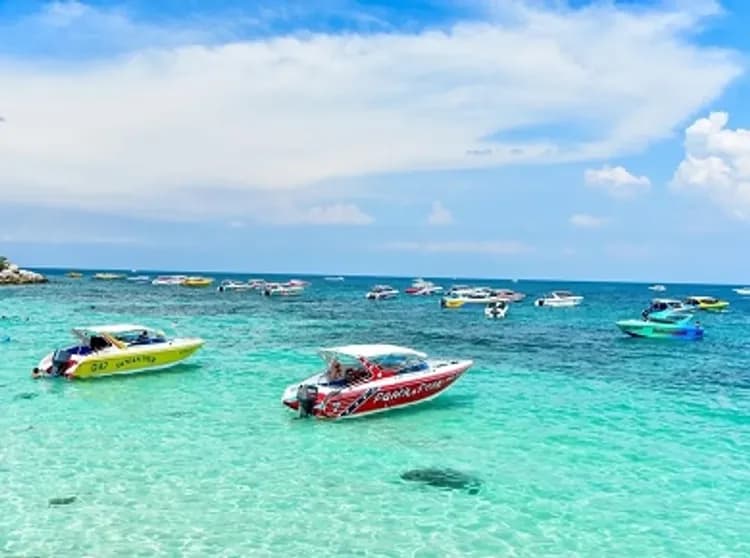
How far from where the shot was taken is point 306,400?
78.9 feet

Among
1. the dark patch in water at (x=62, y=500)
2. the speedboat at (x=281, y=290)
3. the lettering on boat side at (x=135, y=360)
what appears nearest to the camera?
the dark patch in water at (x=62, y=500)

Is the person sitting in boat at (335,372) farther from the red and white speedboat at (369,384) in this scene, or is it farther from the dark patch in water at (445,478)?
the dark patch in water at (445,478)

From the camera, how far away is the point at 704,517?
52.6ft

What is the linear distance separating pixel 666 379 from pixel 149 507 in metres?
28.4

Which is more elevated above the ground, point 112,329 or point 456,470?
point 112,329

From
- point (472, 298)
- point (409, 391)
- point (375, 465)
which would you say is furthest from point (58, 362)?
point (472, 298)

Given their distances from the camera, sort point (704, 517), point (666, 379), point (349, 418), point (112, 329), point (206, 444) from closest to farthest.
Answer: point (704, 517) < point (206, 444) < point (349, 418) < point (112, 329) < point (666, 379)

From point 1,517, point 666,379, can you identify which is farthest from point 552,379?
point 1,517

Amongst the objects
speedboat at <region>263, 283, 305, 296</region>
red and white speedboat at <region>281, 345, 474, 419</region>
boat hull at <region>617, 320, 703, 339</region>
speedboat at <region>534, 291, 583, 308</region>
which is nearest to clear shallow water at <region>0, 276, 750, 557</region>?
red and white speedboat at <region>281, 345, 474, 419</region>

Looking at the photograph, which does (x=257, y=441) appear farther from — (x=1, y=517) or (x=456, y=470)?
(x=1, y=517)

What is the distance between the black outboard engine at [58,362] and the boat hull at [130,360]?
285 mm

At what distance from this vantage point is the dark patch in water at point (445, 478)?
1750 cm

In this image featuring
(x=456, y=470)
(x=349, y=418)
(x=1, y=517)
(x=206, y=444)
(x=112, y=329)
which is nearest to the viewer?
(x=1, y=517)

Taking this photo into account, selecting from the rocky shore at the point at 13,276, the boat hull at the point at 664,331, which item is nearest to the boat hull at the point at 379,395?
the boat hull at the point at 664,331
